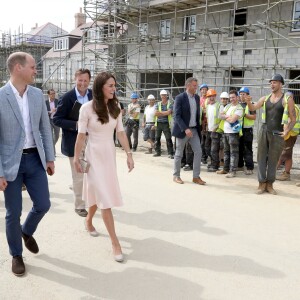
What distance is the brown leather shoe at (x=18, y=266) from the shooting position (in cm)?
328

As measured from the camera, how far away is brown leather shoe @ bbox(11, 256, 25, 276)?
10.8 ft

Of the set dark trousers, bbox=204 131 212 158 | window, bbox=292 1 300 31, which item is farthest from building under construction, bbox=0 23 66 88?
dark trousers, bbox=204 131 212 158

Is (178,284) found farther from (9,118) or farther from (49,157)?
(9,118)

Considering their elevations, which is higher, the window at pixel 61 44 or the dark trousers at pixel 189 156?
the window at pixel 61 44

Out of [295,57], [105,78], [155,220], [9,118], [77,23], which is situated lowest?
[155,220]

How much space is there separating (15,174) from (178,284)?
166 cm

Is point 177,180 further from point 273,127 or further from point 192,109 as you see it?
point 273,127

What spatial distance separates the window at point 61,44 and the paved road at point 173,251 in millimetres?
28979

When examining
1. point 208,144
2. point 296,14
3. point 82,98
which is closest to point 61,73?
point 296,14

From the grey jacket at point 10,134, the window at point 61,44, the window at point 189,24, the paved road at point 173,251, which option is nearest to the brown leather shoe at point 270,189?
the paved road at point 173,251

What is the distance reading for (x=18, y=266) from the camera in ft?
10.9

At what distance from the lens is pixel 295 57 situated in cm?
1441

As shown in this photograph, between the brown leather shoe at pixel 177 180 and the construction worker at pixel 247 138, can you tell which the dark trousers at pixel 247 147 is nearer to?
the construction worker at pixel 247 138

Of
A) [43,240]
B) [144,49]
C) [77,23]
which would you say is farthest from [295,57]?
[77,23]
